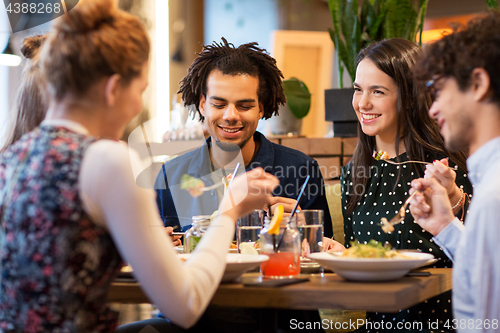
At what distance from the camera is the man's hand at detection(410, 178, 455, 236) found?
1464 millimetres

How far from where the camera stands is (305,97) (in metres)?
3.19

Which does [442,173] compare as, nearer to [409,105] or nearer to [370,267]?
[409,105]

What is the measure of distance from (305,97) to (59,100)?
7.72ft

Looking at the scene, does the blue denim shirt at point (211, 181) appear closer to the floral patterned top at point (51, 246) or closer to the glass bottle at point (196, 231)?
the glass bottle at point (196, 231)

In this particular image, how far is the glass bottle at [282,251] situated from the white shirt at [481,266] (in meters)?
0.42

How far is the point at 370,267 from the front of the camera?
3.81ft

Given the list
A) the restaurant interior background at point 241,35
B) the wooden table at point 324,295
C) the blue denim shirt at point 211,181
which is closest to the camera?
the wooden table at point 324,295

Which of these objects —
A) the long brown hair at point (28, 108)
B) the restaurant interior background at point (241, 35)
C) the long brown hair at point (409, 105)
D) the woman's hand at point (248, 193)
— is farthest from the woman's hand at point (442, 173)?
the restaurant interior background at point (241, 35)

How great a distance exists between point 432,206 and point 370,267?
436 millimetres

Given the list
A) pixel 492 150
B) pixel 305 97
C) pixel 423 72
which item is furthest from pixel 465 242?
pixel 305 97

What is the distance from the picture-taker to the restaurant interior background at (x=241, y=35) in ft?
15.2

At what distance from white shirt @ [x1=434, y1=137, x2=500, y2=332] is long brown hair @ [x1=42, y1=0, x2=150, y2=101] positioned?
732mm

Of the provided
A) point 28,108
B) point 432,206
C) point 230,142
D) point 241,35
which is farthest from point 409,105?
point 241,35

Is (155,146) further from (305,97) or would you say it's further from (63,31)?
(63,31)
